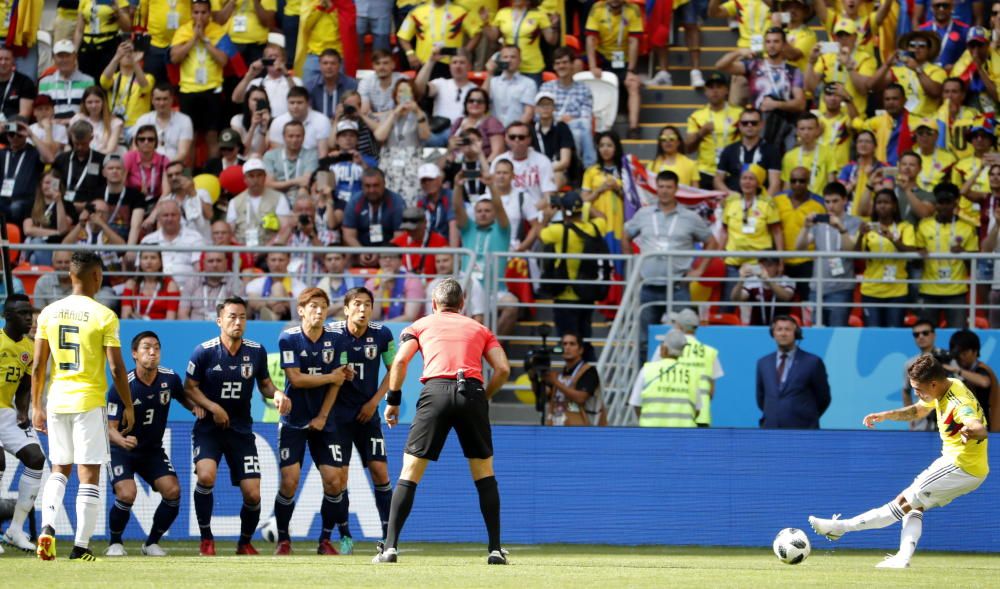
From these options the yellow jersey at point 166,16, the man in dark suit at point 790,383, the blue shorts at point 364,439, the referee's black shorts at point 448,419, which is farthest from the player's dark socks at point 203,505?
the yellow jersey at point 166,16

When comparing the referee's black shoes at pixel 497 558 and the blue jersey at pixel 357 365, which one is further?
the blue jersey at pixel 357 365

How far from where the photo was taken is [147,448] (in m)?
13.8

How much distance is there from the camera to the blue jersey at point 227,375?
13766 mm

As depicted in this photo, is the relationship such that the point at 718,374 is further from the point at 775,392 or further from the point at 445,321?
the point at 445,321

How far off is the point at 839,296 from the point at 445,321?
8.30 meters

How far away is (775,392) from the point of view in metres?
16.8

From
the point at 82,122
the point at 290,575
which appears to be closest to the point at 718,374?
the point at 290,575

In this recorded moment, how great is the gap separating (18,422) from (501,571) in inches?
200

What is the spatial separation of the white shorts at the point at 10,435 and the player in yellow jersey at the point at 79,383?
2293 mm

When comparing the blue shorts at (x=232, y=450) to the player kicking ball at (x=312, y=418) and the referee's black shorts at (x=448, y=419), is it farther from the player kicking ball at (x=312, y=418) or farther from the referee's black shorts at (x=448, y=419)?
the referee's black shorts at (x=448, y=419)

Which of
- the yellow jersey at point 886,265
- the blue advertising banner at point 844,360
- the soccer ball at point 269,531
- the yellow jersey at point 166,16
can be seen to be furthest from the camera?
the yellow jersey at point 166,16

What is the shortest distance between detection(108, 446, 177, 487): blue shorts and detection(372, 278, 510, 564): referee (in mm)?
3058

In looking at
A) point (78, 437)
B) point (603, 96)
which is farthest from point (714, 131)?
point (78, 437)

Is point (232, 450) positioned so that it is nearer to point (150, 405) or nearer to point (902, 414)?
point (150, 405)
